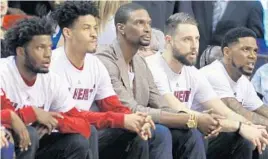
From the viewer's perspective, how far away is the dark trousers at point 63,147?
16.2 feet

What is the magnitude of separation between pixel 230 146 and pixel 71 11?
1.47 m

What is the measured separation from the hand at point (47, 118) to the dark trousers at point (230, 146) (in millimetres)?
1473

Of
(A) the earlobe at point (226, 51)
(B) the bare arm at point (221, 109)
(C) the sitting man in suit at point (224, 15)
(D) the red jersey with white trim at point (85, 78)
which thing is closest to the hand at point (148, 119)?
(D) the red jersey with white trim at point (85, 78)

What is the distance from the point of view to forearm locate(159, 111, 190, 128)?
5.47 meters

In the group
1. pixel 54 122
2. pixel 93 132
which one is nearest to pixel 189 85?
pixel 93 132

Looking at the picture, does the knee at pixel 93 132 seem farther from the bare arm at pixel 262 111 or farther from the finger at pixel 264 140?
the bare arm at pixel 262 111

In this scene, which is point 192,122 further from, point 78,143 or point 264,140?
point 78,143

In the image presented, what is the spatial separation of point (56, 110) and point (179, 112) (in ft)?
2.88

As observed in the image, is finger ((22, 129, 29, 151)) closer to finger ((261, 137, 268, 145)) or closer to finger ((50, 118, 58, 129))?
finger ((50, 118, 58, 129))

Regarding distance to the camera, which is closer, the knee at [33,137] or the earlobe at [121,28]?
the knee at [33,137]

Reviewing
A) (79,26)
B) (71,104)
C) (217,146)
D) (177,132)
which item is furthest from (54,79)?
(217,146)

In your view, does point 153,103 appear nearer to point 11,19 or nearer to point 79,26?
point 79,26

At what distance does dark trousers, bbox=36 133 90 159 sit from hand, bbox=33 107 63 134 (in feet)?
0.31

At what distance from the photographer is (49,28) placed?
5070 mm
